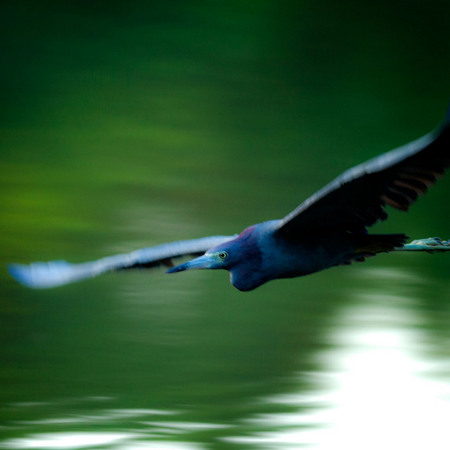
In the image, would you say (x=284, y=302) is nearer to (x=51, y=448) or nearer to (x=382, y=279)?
(x=382, y=279)

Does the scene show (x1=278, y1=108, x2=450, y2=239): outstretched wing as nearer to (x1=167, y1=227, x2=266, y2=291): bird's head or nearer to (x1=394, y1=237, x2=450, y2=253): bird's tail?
(x1=167, y1=227, x2=266, y2=291): bird's head

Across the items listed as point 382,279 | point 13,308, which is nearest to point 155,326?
point 13,308

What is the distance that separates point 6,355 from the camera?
5672 mm

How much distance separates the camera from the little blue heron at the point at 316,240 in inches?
121

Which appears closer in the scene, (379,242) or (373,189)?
(373,189)

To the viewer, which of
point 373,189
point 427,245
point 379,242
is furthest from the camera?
point 427,245

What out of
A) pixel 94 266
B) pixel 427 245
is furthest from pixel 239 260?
pixel 427 245

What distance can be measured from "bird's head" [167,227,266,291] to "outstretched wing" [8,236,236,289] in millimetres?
310

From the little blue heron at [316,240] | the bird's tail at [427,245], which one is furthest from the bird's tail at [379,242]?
the bird's tail at [427,245]

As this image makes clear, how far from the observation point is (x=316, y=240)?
3533 millimetres

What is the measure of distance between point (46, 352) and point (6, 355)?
24 cm

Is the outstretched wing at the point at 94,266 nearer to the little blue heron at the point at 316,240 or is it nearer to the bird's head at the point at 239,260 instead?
the little blue heron at the point at 316,240

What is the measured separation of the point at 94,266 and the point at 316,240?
0.97 m

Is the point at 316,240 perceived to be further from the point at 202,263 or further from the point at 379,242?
the point at 202,263
